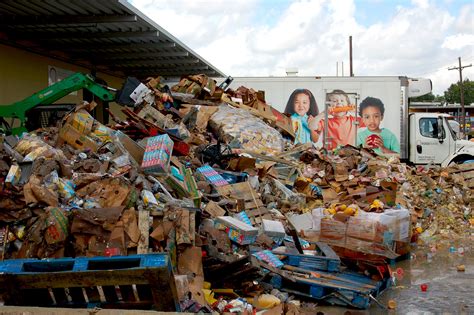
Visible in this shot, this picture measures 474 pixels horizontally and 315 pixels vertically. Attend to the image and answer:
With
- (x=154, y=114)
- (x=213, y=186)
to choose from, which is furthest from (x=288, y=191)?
(x=154, y=114)

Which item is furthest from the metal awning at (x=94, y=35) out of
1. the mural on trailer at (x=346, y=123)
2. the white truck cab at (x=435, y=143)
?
the white truck cab at (x=435, y=143)

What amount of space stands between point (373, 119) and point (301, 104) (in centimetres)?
230

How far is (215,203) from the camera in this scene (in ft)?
25.4

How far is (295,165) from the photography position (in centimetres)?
1191

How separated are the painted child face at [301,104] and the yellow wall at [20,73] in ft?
23.9

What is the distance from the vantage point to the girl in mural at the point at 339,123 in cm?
1612

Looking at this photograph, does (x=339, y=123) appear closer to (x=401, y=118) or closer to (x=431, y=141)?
(x=401, y=118)

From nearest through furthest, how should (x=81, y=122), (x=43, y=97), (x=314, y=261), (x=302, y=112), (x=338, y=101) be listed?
1. (x=314, y=261)
2. (x=81, y=122)
3. (x=43, y=97)
4. (x=338, y=101)
5. (x=302, y=112)

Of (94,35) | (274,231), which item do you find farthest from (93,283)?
(94,35)

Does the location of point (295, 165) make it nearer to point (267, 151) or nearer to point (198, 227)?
point (267, 151)

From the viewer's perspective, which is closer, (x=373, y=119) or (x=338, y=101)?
(x=373, y=119)

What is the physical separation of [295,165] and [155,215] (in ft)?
21.5

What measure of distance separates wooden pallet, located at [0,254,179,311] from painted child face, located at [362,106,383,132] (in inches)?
510

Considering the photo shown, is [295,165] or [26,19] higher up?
[26,19]
